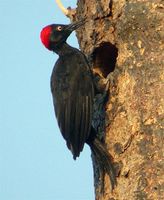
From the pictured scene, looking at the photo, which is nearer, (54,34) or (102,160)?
(102,160)

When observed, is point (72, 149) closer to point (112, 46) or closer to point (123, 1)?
point (112, 46)

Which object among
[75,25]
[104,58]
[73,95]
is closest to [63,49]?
[75,25]

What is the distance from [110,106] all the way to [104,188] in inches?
28.7

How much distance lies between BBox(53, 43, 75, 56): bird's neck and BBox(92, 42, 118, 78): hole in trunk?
0.46 meters

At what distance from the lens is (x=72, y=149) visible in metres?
4.65

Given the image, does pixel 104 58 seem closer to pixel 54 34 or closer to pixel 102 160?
pixel 54 34

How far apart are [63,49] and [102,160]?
174 cm

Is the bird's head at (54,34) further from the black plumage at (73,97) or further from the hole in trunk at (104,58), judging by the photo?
the hole in trunk at (104,58)

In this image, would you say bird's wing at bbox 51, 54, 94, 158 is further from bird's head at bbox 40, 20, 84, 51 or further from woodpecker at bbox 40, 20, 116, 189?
bird's head at bbox 40, 20, 84, 51

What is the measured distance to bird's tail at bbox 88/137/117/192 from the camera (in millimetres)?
4281

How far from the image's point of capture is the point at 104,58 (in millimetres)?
5203

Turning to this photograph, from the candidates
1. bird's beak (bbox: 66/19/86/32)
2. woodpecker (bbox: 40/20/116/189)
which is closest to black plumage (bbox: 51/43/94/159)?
woodpecker (bbox: 40/20/116/189)

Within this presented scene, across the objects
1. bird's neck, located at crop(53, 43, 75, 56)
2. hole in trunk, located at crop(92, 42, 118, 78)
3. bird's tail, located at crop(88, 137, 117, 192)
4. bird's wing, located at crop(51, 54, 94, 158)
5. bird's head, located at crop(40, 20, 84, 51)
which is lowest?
bird's tail, located at crop(88, 137, 117, 192)

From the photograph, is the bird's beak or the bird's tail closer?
the bird's tail
